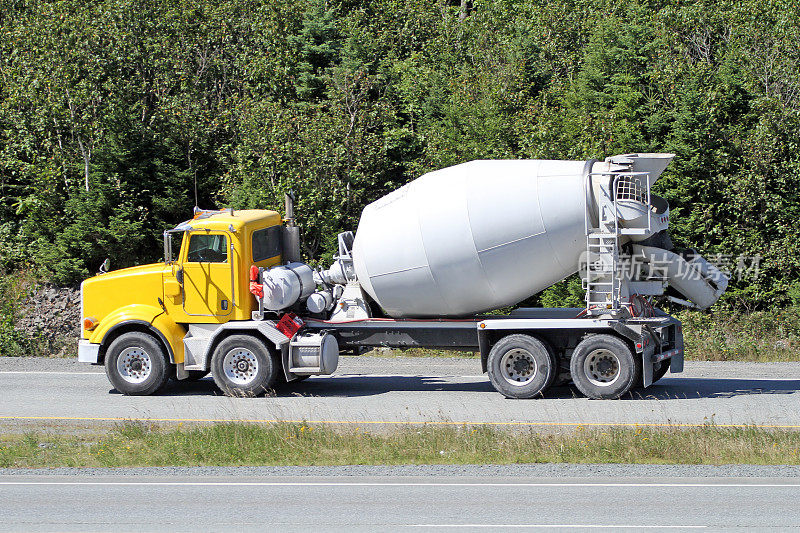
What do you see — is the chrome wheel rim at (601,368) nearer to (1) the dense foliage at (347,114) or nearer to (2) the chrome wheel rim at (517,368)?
(2) the chrome wheel rim at (517,368)

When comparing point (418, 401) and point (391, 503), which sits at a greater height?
point (418, 401)

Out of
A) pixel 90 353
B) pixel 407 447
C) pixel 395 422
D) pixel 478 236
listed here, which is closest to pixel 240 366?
pixel 90 353

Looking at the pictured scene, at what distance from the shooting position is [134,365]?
1655cm

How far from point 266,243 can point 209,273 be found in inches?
47.6

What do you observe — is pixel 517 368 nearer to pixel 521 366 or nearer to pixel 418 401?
pixel 521 366

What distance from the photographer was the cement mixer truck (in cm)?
1516

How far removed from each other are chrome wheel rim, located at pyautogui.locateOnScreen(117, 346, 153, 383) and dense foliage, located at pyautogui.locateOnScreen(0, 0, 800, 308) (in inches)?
374

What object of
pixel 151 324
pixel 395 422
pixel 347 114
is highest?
pixel 347 114

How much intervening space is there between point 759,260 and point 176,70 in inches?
739

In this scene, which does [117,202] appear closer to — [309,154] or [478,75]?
[309,154]

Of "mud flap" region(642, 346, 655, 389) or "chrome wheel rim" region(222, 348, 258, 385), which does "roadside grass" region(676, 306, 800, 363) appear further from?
"chrome wheel rim" region(222, 348, 258, 385)

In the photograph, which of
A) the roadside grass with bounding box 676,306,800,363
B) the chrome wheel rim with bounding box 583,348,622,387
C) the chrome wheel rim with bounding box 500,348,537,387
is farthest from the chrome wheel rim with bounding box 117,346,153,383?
the roadside grass with bounding box 676,306,800,363

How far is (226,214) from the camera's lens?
54.7 ft

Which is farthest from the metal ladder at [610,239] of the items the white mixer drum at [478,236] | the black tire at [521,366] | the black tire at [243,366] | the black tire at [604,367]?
the black tire at [243,366]
